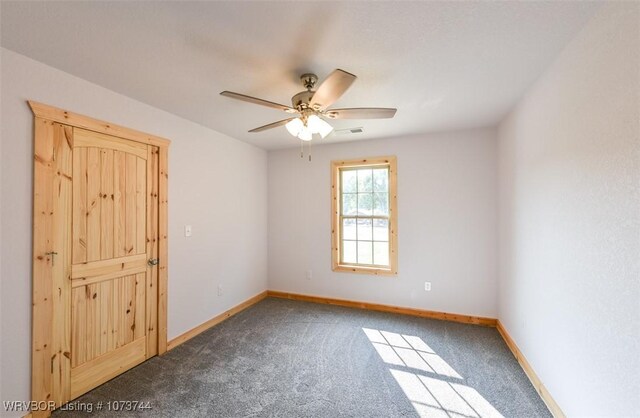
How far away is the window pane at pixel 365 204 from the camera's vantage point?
3.98 metres

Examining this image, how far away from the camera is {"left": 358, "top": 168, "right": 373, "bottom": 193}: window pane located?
3998 mm

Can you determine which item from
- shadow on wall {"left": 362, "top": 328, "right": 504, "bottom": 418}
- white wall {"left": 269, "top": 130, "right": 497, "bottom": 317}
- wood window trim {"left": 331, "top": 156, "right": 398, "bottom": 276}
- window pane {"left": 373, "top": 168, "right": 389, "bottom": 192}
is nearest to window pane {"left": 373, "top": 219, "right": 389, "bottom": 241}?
wood window trim {"left": 331, "top": 156, "right": 398, "bottom": 276}

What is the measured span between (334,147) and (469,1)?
2814 mm

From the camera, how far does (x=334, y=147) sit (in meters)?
4.06

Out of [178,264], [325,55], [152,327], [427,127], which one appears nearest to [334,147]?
[427,127]

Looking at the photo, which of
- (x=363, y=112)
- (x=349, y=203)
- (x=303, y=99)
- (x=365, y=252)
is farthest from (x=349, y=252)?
(x=303, y=99)

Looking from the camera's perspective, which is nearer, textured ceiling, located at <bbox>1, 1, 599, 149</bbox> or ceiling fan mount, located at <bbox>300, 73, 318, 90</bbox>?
textured ceiling, located at <bbox>1, 1, 599, 149</bbox>

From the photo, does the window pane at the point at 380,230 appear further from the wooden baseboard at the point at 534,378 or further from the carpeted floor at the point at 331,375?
the wooden baseboard at the point at 534,378

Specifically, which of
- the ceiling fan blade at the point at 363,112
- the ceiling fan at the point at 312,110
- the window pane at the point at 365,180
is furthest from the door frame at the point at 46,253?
the window pane at the point at 365,180

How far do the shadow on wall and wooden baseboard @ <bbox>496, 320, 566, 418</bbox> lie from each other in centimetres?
36

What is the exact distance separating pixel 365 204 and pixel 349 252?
0.79m

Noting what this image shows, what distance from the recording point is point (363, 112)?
77.1 inches

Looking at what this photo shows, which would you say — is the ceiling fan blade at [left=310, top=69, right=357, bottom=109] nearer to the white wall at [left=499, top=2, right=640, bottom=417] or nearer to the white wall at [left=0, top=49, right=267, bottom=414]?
the white wall at [left=499, top=2, right=640, bottom=417]

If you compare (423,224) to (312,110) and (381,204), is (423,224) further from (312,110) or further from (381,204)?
(312,110)
